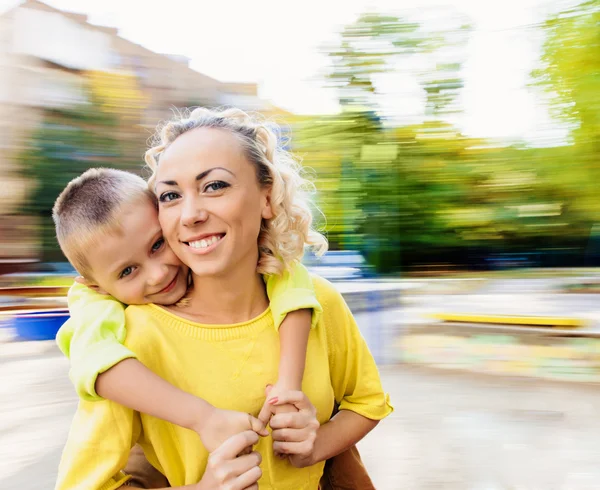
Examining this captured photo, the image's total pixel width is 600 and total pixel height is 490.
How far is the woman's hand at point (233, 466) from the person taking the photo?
108 cm

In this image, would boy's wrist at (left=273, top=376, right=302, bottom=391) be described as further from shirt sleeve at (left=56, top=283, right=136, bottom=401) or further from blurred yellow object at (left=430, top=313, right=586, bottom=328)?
blurred yellow object at (left=430, top=313, right=586, bottom=328)

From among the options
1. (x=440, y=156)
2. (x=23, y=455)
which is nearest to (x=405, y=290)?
(x=440, y=156)

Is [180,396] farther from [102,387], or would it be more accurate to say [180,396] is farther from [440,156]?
[440,156]

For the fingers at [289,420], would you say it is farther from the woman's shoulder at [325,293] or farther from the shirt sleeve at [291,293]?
the woman's shoulder at [325,293]

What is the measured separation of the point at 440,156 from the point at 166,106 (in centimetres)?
374

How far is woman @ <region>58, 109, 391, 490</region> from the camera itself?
1128mm

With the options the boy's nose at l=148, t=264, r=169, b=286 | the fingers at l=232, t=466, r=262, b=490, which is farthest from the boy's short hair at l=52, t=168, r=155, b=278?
the fingers at l=232, t=466, r=262, b=490

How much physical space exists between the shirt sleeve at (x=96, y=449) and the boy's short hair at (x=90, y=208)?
1.06 feet

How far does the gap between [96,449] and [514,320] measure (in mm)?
4913

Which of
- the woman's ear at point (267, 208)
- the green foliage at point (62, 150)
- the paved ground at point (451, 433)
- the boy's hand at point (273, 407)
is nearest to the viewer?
the boy's hand at point (273, 407)

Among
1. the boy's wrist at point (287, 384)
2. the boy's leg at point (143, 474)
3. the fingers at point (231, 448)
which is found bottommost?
the boy's leg at point (143, 474)

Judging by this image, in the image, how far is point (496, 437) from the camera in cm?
388

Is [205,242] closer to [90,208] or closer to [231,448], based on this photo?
[90,208]

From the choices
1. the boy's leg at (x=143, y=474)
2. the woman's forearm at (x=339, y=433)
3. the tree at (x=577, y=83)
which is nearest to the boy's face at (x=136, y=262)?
the boy's leg at (x=143, y=474)
